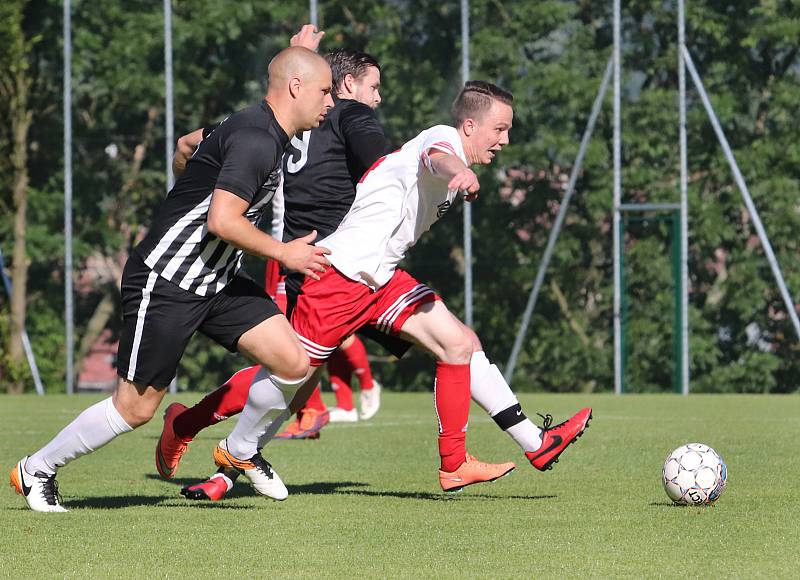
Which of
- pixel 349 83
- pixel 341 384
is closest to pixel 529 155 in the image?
pixel 341 384

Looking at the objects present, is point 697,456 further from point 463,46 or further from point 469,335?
point 463,46

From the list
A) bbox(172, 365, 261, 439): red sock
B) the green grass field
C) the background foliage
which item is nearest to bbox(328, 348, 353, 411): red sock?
the green grass field

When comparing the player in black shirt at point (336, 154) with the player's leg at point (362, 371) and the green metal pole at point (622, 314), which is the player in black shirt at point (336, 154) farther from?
the green metal pole at point (622, 314)

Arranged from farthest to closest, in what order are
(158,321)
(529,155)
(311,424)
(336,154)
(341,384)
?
(529,155)
(341,384)
(311,424)
(336,154)
(158,321)

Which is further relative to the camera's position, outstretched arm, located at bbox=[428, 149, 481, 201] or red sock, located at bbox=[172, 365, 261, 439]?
red sock, located at bbox=[172, 365, 261, 439]

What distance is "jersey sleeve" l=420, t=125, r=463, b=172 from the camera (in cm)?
604

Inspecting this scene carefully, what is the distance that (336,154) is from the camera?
7.74m

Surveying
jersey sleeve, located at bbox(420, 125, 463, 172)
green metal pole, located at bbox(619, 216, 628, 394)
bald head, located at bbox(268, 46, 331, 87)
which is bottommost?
green metal pole, located at bbox(619, 216, 628, 394)

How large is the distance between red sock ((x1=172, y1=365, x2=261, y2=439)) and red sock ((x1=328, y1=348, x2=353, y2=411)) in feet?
13.5

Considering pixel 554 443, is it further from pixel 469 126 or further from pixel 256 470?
pixel 469 126

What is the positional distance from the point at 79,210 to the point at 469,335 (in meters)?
14.2

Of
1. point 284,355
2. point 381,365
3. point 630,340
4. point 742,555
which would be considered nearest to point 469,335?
point 284,355

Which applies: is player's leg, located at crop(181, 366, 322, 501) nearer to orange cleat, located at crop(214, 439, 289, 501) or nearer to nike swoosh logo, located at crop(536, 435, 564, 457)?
orange cleat, located at crop(214, 439, 289, 501)

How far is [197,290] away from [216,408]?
85 cm
